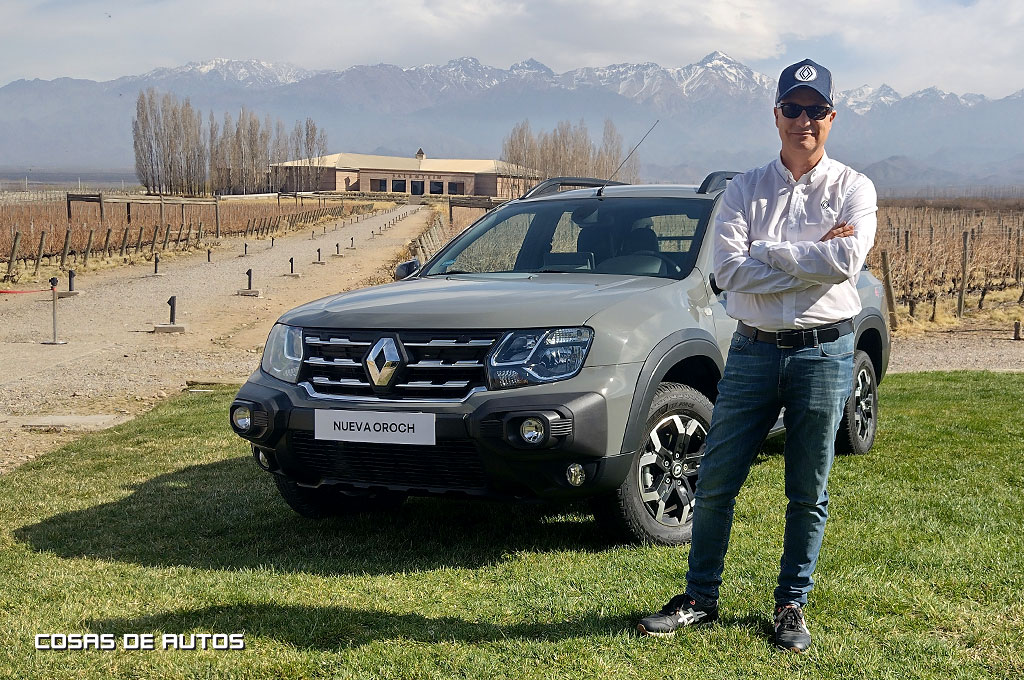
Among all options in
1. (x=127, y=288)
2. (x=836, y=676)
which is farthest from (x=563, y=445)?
(x=127, y=288)

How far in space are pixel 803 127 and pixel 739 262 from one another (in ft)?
1.73

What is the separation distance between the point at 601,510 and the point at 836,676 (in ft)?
5.13

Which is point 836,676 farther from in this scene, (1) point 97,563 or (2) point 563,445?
(1) point 97,563

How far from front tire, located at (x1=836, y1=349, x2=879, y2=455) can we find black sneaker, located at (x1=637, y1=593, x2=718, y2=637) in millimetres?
3366

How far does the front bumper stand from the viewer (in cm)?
450

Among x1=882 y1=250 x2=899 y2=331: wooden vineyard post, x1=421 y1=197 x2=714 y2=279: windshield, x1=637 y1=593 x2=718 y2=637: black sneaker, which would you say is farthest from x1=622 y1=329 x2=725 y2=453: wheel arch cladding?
x1=882 y1=250 x2=899 y2=331: wooden vineyard post

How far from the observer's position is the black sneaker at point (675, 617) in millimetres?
3926

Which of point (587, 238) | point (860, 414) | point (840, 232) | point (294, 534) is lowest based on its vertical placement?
point (294, 534)

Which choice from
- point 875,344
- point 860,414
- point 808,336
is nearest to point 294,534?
point 808,336

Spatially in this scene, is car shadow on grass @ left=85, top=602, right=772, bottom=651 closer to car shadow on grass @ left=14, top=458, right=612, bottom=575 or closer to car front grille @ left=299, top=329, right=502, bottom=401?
car shadow on grass @ left=14, top=458, right=612, bottom=575

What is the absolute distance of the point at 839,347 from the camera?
3.75 m

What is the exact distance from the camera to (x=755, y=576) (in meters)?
4.64

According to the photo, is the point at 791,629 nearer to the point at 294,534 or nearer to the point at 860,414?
the point at 294,534

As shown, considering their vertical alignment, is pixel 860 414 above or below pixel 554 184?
below
